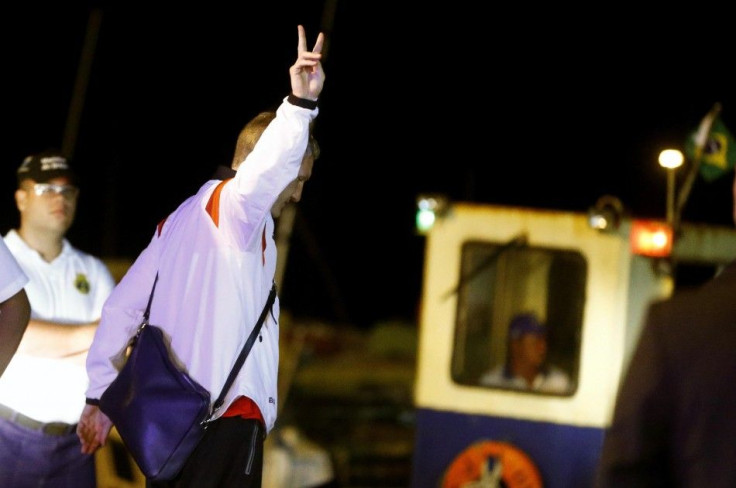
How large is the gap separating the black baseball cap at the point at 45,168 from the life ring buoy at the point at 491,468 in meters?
3.22

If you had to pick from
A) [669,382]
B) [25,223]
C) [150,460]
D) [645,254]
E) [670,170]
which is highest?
[670,170]

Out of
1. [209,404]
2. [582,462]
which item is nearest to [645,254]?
[582,462]

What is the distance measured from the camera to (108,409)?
3.80m

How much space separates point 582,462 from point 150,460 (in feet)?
14.0

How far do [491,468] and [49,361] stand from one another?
10.9 ft

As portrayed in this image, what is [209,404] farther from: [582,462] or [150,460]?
[582,462]

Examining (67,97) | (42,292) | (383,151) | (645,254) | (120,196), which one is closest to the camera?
(42,292)

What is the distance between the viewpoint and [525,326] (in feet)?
25.1

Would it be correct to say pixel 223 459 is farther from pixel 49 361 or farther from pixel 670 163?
pixel 670 163

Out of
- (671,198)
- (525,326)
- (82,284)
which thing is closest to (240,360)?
(82,284)

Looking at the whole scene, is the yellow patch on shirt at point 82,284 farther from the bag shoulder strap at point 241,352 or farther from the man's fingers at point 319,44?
the man's fingers at point 319,44

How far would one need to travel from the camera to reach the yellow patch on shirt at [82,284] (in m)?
5.07

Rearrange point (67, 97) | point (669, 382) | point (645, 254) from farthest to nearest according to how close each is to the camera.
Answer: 1. point (67, 97)
2. point (645, 254)
3. point (669, 382)

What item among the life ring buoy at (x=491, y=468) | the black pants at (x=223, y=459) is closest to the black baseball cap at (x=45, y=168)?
the black pants at (x=223, y=459)
